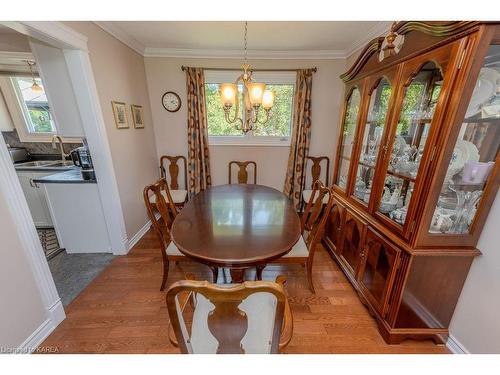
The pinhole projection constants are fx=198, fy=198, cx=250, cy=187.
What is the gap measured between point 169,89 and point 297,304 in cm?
318

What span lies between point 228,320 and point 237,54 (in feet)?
10.3

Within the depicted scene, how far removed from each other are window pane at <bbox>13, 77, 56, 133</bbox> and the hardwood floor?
2786 mm

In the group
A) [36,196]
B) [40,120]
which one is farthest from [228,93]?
[40,120]

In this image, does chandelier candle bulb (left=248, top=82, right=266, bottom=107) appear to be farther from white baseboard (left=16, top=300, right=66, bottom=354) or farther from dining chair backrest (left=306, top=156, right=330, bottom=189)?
white baseboard (left=16, top=300, right=66, bottom=354)

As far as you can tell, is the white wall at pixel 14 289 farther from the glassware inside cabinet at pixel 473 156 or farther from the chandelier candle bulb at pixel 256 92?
the glassware inside cabinet at pixel 473 156

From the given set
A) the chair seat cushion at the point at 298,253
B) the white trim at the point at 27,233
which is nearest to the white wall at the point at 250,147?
the chair seat cushion at the point at 298,253

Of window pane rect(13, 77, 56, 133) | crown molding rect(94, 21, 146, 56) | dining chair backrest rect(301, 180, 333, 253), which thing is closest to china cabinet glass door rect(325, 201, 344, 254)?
dining chair backrest rect(301, 180, 333, 253)

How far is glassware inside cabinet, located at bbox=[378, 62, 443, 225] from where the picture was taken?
1.24 meters

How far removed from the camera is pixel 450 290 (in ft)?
4.16

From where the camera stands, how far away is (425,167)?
1086 mm

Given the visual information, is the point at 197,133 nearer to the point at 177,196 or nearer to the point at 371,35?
the point at 177,196

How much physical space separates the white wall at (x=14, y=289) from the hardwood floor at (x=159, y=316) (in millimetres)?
211

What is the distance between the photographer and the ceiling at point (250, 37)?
6.72 ft
